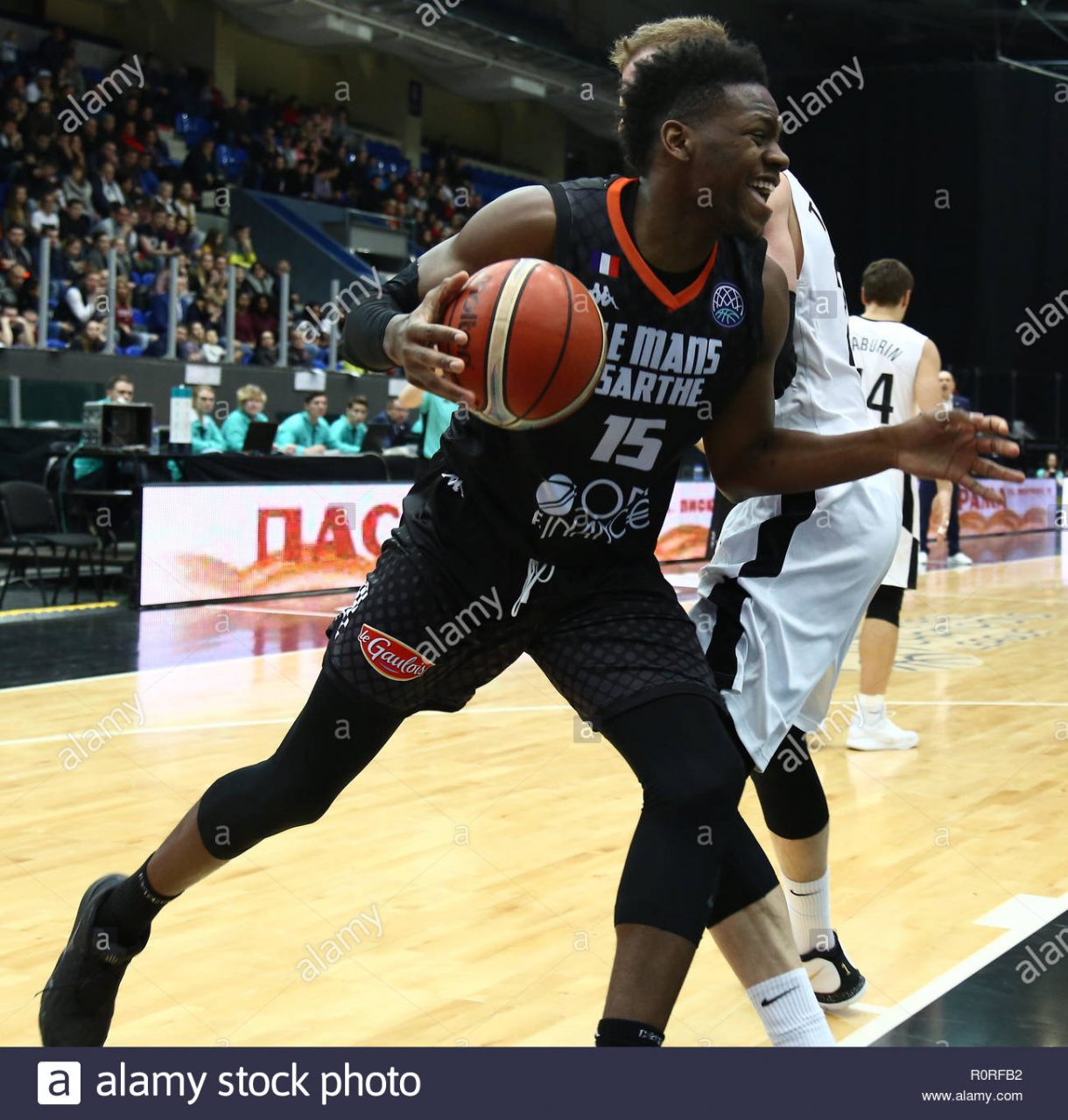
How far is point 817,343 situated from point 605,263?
737 millimetres

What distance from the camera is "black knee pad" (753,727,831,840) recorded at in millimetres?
2967

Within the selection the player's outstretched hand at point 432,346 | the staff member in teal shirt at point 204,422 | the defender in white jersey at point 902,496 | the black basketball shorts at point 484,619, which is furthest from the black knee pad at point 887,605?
the staff member in teal shirt at point 204,422

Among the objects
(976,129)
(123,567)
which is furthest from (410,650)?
(976,129)

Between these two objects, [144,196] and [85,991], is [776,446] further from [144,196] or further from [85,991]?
[144,196]

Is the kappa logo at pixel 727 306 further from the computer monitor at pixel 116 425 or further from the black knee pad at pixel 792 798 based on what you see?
the computer monitor at pixel 116 425

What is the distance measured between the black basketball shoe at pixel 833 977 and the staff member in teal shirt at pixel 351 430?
10.2m

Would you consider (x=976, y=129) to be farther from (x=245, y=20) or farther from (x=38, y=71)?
(x=38, y=71)

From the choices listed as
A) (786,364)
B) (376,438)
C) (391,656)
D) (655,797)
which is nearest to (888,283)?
(786,364)

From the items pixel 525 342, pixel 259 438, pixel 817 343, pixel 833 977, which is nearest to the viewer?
pixel 525 342

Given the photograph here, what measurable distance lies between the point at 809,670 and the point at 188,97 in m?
18.2

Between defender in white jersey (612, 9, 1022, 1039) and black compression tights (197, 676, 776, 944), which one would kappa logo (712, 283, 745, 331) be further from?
black compression tights (197, 676, 776, 944)

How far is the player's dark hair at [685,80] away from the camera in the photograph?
91.0 inches

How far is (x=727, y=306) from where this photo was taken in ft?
7.91
